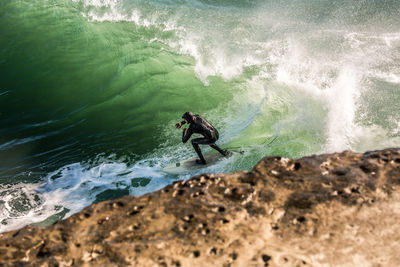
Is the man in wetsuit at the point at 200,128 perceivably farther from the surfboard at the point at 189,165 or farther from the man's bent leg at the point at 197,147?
the surfboard at the point at 189,165

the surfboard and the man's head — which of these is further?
the surfboard

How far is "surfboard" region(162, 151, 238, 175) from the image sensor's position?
25.6 ft

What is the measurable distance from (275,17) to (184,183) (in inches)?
546

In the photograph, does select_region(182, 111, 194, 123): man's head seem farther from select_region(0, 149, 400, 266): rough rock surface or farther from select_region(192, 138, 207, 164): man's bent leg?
select_region(0, 149, 400, 266): rough rock surface

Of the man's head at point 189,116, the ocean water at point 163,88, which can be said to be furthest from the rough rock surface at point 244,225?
the man's head at point 189,116

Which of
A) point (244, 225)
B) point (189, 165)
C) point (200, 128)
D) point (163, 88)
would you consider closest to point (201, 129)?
point (200, 128)

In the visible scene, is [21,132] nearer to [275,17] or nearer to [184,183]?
[184,183]

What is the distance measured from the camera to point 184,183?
389 cm

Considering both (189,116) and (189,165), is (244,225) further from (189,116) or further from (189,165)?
(189,165)

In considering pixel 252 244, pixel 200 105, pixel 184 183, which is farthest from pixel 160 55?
pixel 252 244

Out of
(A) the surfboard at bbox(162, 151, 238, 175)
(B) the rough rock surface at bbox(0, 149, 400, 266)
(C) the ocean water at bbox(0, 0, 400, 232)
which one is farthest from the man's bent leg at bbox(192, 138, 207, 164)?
(B) the rough rock surface at bbox(0, 149, 400, 266)

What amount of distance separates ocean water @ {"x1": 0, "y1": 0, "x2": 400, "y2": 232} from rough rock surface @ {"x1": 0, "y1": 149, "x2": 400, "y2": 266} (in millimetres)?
3589

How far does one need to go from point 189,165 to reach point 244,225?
15.4ft

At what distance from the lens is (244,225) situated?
11.0 feet
